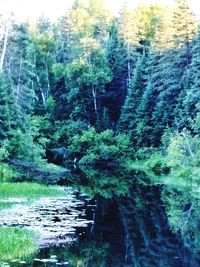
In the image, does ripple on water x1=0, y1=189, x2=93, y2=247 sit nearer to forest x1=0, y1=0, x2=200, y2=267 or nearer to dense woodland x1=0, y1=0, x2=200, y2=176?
forest x1=0, y1=0, x2=200, y2=267

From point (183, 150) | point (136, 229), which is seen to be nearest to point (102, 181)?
point (183, 150)

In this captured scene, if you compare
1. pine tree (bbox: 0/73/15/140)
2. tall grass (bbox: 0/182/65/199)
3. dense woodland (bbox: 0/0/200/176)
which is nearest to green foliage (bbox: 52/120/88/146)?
dense woodland (bbox: 0/0/200/176)

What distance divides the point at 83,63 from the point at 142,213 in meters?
36.7

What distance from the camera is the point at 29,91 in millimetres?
43062

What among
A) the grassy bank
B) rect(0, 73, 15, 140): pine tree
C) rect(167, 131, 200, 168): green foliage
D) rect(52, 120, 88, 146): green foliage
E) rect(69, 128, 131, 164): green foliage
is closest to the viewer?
the grassy bank

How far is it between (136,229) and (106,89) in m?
43.1

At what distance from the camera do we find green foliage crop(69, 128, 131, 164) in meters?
51.1

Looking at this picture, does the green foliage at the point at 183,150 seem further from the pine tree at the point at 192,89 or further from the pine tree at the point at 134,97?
the pine tree at the point at 134,97

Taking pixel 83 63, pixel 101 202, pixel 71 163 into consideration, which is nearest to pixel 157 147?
pixel 71 163

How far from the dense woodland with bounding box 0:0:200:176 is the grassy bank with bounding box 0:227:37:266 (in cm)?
1699

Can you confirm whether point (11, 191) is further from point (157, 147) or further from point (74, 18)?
point (74, 18)

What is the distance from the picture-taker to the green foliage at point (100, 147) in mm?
51125

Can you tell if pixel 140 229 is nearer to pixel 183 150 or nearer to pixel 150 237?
pixel 150 237

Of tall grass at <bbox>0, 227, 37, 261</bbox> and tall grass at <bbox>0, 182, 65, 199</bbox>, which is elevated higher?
tall grass at <bbox>0, 182, 65, 199</bbox>
